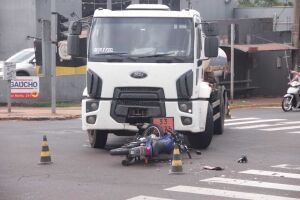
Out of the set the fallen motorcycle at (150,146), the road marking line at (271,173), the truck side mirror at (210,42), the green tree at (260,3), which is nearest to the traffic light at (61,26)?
the truck side mirror at (210,42)

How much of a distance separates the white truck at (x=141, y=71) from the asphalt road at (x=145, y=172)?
80 cm

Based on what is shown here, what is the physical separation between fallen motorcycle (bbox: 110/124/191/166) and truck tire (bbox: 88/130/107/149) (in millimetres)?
1687

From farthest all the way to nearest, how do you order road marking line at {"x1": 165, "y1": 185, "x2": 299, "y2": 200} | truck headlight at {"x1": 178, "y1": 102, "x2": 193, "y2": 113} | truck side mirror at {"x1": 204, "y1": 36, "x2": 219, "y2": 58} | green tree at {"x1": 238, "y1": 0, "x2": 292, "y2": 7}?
1. green tree at {"x1": 238, "y1": 0, "x2": 292, "y2": 7}
2. truck side mirror at {"x1": 204, "y1": 36, "x2": 219, "y2": 58}
3. truck headlight at {"x1": 178, "y1": 102, "x2": 193, "y2": 113}
4. road marking line at {"x1": 165, "y1": 185, "x2": 299, "y2": 200}

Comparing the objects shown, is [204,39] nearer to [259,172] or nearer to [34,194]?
[259,172]

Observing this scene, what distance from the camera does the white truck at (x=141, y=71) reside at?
14.6 meters

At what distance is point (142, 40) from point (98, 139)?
2377 millimetres

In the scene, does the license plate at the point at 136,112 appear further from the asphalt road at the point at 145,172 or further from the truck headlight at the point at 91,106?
the asphalt road at the point at 145,172

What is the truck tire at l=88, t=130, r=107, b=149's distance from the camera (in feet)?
51.3

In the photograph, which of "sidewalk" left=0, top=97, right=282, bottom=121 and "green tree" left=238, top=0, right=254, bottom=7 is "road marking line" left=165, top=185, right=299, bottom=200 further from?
"green tree" left=238, top=0, right=254, bottom=7

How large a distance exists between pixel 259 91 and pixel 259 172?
24.5 meters

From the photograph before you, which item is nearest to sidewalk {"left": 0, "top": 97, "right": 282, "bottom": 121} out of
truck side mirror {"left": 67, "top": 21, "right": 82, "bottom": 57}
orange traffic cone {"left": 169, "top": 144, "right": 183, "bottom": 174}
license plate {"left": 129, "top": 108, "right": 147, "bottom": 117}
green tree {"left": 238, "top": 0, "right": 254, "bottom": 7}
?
truck side mirror {"left": 67, "top": 21, "right": 82, "bottom": 57}

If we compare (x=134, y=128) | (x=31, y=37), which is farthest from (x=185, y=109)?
(x=31, y=37)

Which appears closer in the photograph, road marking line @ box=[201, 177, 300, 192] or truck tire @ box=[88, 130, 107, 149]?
road marking line @ box=[201, 177, 300, 192]

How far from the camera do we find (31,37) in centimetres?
3888
